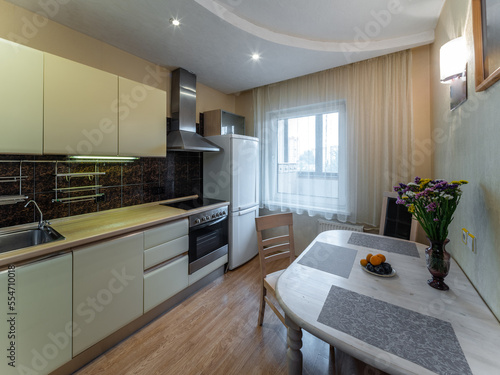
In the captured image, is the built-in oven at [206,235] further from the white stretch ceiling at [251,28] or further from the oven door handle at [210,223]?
the white stretch ceiling at [251,28]

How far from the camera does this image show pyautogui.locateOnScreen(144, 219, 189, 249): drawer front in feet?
5.91

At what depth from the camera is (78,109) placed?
160cm

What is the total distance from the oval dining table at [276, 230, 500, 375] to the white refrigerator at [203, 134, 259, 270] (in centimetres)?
156

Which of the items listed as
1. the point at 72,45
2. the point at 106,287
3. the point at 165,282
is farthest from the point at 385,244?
the point at 72,45

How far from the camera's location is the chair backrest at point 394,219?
83.0 inches

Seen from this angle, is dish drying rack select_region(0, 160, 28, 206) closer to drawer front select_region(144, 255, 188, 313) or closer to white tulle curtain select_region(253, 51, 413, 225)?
drawer front select_region(144, 255, 188, 313)

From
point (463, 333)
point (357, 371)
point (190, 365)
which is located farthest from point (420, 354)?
point (190, 365)

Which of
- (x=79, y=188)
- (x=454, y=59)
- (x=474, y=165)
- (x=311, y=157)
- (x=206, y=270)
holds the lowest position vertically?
(x=206, y=270)

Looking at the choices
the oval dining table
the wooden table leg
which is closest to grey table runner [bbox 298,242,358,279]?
the oval dining table

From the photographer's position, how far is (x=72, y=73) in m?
1.57

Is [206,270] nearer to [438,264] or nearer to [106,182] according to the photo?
[106,182]

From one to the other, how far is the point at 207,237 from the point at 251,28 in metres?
2.20

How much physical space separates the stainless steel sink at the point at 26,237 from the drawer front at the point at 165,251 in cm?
64

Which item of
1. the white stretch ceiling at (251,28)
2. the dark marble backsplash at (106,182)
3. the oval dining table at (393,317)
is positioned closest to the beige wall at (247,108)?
the white stretch ceiling at (251,28)
